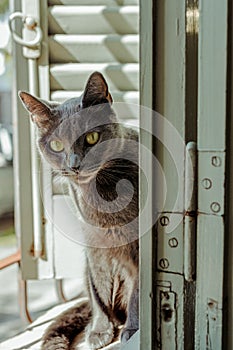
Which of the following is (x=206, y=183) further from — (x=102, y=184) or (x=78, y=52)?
(x=78, y=52)

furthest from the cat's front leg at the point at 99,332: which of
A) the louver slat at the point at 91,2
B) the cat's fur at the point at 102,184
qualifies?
the louver slat at the point at 91,2

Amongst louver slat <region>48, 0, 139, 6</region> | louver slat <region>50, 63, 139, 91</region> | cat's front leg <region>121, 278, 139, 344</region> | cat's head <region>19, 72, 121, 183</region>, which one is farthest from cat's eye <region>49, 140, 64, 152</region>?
louver slat <region>48, 0, 139, 6</region>

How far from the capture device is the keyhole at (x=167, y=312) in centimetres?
59

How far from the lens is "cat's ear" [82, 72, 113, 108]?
3.01 feet

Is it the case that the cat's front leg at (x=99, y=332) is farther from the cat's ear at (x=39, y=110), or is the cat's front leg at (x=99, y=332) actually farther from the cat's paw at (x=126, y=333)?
the cat's ear at (x=39, y=110)

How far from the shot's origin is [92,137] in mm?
935

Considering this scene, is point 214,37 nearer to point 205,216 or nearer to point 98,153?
point 205,216

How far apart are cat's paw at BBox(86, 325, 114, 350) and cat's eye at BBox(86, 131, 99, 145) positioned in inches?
15.2

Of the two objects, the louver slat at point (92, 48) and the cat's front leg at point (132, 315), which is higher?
the louver slat at point (92, 48)

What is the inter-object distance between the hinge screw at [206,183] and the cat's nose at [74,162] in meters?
0.40

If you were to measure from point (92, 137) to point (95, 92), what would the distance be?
0.09m

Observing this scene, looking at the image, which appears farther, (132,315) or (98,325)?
(98,325)

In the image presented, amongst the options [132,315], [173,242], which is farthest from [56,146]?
[173,242]

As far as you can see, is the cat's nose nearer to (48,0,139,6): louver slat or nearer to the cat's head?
the cat's head
